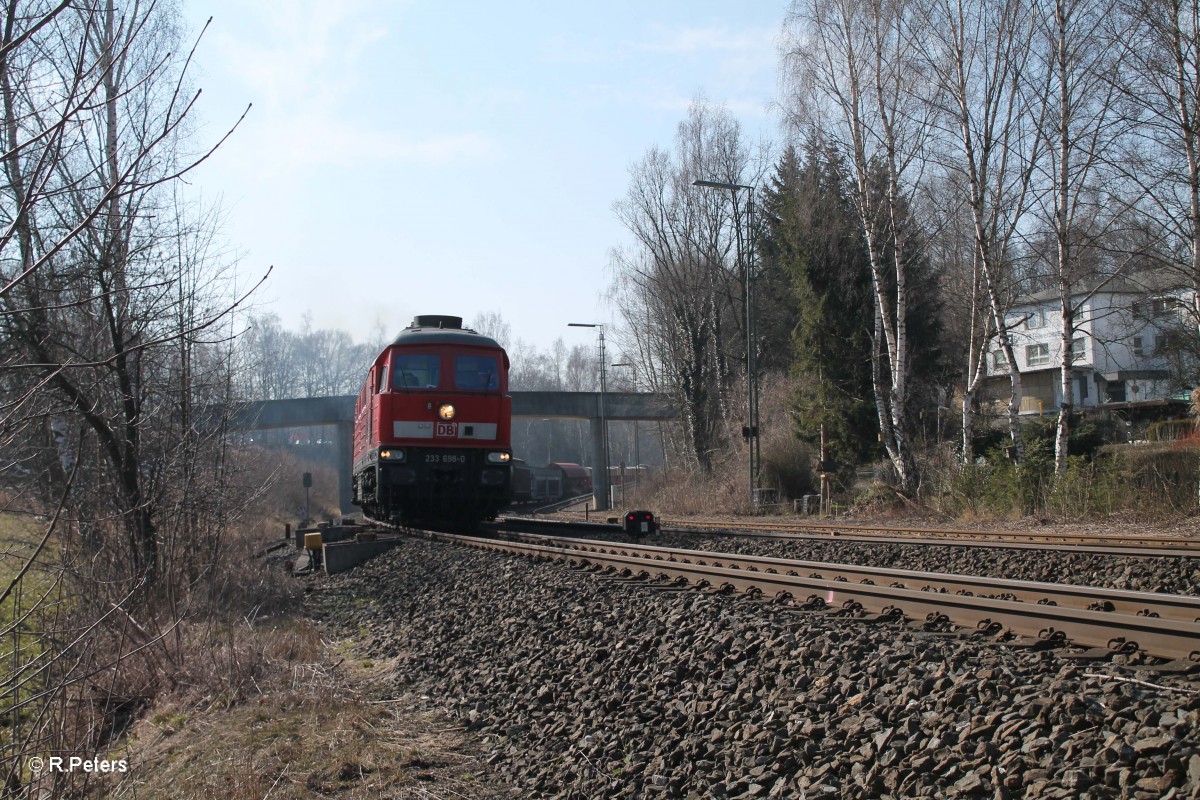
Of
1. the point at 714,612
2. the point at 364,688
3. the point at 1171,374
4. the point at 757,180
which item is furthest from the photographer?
the point at 757,180

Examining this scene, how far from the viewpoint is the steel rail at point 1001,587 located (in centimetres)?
548

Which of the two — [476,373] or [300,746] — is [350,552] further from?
[300,746]

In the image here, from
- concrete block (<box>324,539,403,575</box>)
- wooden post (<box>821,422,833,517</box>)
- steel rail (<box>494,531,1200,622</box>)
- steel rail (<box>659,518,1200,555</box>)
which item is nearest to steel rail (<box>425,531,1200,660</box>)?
steel rail (<box>494,531,1200,622</box>)

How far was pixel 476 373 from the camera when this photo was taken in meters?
15.8

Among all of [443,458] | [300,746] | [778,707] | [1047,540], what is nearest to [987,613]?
[778,707]

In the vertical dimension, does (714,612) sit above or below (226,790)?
above

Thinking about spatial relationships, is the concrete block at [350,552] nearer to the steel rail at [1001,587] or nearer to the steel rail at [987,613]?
the steel rail at [1001,587]

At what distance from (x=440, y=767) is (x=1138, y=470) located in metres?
14.8

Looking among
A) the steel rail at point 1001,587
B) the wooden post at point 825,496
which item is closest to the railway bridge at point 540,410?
the wooden post at point 825,496

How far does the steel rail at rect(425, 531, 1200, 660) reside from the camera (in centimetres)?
432

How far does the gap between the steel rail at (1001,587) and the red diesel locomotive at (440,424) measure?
5.88 metres

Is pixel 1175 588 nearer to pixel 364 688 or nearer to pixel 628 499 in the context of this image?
pixel 364 688

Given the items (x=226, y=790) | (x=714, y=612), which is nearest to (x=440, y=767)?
(x=226, y=790)

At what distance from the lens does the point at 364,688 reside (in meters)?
7.46
